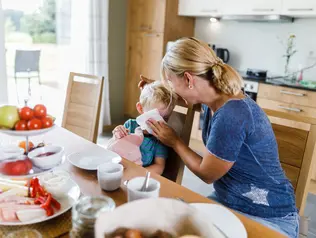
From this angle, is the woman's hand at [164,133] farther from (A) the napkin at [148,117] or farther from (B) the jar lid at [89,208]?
(B) the jar lid at [89,208]

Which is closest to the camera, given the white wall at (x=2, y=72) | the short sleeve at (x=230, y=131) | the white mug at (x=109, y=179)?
the white mug at (x=109, y=179)

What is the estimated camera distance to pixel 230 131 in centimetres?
113

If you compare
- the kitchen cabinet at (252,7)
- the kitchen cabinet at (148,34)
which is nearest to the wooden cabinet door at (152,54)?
the kitchen cabinet at (148,34)

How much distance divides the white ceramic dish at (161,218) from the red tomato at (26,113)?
389mm

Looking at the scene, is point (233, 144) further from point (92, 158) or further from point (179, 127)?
point (92, 158)

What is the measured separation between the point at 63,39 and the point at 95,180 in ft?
8.88

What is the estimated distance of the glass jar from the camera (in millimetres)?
666

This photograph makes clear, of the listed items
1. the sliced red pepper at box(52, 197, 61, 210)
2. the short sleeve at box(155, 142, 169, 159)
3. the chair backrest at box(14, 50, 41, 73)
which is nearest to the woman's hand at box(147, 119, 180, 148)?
the short sleeve at box(155, 142, 169, 159)

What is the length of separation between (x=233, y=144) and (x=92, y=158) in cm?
55

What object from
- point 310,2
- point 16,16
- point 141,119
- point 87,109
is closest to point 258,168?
point 141,119

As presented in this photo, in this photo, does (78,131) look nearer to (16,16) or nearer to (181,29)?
(16,16)

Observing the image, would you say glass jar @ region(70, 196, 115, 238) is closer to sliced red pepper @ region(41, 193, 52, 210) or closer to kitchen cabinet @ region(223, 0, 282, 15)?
sliced red pepper @ region(41, 193, 52, 210)

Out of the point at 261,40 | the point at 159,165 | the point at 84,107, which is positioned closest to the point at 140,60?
the point at 261,40

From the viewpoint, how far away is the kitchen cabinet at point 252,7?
118 inches
